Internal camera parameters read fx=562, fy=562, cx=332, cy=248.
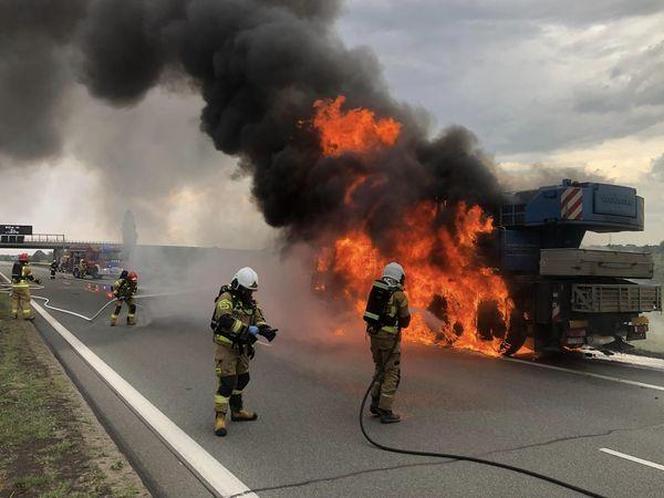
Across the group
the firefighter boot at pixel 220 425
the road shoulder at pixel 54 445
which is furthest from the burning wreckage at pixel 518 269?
the road shoulder at pixel 54 445

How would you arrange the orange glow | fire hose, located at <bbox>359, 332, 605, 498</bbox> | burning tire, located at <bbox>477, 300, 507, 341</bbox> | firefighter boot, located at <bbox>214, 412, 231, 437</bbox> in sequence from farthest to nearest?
the orange glow < burning tire, located at <bbox>477, 300, 507, 341</bbox> < firefighter boot, located at <bbox>214, 412, 231, 437</bbox> < fire hose, located at <bbox>359, 332, 605, 498</bbox>

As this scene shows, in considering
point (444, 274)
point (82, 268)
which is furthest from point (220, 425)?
point (82, 268)

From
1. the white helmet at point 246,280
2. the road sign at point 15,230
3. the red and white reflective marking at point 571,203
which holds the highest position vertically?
the road sign at point 15,230

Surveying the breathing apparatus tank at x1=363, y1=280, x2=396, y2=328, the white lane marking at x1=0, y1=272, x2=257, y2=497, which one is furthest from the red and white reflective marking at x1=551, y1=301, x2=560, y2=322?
the white lane marking at x1=0, y1=272, x2=257, y2=497

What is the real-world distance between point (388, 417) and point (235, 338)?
1673 millimetres

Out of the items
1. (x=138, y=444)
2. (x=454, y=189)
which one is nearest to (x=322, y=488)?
(x=138, y=444)

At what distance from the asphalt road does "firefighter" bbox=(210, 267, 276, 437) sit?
0.20m

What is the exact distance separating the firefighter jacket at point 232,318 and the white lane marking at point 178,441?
2.99 ft

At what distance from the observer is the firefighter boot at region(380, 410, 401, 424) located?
214 inches

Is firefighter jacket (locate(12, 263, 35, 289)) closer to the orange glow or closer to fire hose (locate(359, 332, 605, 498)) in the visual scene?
the orange glow

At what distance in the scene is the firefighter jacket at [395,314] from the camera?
18.6ft

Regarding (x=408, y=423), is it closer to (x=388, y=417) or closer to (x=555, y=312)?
(x=388, y=417)

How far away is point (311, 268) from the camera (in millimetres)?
13453

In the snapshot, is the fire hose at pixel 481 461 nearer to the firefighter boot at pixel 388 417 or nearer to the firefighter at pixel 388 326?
the firefighter boot at pixel 388 417
